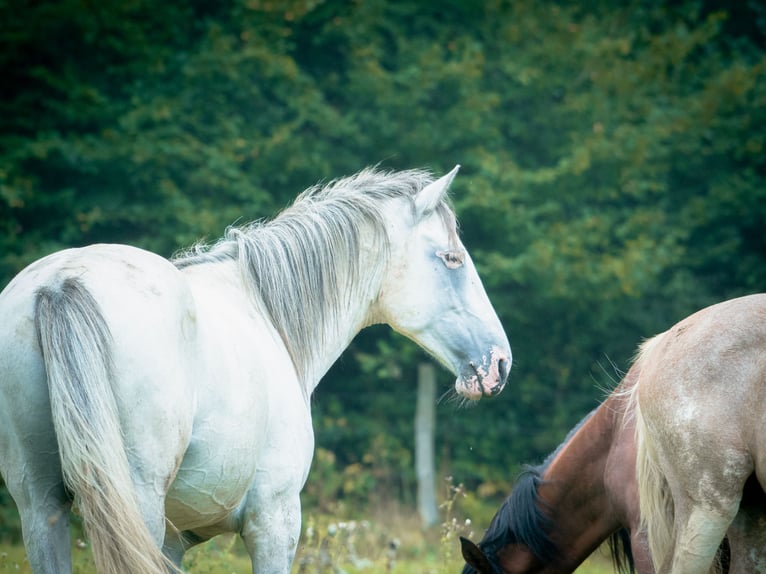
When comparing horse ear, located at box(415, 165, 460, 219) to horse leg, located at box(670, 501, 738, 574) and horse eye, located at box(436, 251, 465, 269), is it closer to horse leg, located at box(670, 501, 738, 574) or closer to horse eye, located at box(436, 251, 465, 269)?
horse eye, located at box(436, 251, 465, 269)

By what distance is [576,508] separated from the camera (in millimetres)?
4020

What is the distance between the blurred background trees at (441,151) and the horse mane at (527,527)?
515 cm

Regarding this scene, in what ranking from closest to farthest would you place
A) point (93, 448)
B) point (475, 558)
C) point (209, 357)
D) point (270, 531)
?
point (93, 448) → point (209, 357) → point (270, 531) → point (475, 558)

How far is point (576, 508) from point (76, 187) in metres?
7.37

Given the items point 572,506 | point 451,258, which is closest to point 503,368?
point 451,258

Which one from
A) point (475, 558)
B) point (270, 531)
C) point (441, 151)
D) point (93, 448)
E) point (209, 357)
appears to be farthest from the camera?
point (441, 151)

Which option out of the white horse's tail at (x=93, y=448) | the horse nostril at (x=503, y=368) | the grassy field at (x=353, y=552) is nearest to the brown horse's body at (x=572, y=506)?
the grassy field at (x=353, y=552)

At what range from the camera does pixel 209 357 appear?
8.94 feet

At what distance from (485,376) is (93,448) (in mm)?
1761

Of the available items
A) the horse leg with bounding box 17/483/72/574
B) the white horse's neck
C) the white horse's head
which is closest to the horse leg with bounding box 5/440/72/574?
the horse leg with bounding box 17/483/72/574

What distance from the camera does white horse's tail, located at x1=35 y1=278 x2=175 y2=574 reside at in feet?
7.54

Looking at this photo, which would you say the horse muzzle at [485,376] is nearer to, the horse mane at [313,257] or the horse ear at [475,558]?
the horse mane at [313,257]

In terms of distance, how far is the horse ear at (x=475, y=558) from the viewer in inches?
149

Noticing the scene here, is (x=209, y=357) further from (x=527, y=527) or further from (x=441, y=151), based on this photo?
(x=441, y=151)
